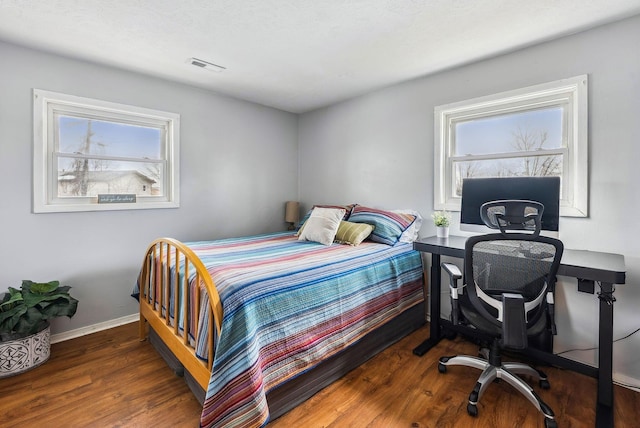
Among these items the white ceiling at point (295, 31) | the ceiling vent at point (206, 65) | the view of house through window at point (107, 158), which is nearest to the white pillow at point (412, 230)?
the white ceiling at point (295, 31)

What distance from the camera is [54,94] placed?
7.95 feet

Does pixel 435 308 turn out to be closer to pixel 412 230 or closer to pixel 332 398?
pixel 412 230

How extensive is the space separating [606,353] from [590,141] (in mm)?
1343

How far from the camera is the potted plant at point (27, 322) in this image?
1998mm

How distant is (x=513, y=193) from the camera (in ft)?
6.93

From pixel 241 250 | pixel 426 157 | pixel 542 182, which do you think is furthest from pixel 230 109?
pixel 542 182

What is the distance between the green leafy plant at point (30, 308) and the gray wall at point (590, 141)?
2.89 metres

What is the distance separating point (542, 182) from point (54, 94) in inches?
143

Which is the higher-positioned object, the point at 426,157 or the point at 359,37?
the point at 359,37

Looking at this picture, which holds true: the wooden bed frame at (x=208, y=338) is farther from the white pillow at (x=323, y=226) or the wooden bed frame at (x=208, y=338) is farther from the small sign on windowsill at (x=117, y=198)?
the white pillow at (x=323, y=226)

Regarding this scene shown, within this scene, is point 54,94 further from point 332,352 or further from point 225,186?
point 332,352

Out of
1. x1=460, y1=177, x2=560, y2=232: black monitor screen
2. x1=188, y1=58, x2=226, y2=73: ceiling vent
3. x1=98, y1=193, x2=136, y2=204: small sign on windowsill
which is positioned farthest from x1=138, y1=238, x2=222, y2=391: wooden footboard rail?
x1=460, y1=177, x2=560, y2=232: black monitor screen

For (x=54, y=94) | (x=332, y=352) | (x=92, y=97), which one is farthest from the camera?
(x=92, y=97)

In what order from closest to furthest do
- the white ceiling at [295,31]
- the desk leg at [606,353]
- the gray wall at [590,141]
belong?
the desk leg at [606,353]
the white ceiling at [295,31]
the gray wall at [590,141]
